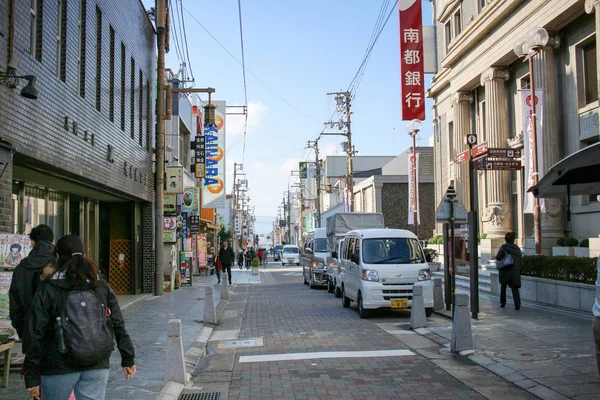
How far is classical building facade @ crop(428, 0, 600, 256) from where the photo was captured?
21391 mm

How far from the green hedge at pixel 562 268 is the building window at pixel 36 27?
1158 centimetres

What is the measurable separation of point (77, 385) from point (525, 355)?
6901mm

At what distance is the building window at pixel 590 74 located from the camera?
69.6ft

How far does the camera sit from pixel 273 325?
13391 mm

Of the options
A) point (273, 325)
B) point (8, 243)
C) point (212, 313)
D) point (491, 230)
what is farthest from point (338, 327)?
point (491, 230)

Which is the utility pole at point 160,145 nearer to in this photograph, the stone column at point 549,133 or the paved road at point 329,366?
the paved road at point 329,366

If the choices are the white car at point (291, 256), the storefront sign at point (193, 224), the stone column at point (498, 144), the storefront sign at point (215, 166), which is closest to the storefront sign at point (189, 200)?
the storefront sign at point (193, 224)

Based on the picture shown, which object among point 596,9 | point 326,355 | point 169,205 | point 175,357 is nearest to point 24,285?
point 175,357

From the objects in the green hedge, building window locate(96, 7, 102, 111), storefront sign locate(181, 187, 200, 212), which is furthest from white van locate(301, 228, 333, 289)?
building window locate(96, 7, 102, 111)

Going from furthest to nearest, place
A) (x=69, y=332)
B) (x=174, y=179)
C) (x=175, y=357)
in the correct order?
(x=174, y=179) → (x=175, y=357) → (x=69, y=332)

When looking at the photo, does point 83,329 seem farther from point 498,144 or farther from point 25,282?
point 498,144

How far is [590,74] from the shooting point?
70.4ft

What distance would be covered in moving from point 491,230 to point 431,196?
21.2m

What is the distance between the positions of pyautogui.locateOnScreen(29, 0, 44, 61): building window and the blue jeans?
761cm
